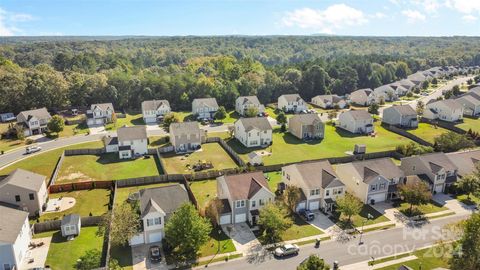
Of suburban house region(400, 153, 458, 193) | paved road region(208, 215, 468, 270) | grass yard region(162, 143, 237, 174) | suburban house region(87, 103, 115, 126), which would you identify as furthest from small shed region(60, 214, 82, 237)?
suburban house region(87, 103, 115, 126)

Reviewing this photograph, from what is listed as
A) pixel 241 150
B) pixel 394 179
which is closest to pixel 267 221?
pixel 394 179

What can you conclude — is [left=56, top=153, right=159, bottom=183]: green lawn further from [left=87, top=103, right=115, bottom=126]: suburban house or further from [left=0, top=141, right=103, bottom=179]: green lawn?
[left=87, top=103, right=115, bottom=126]: suburban house

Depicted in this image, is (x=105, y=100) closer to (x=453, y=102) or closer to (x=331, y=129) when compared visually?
(x=331, y=129)

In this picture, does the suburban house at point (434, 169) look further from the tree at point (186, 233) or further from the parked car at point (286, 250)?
the tree at point (186, 233)

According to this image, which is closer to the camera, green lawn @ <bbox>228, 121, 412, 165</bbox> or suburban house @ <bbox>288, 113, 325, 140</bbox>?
green lawn @ <bbox>228, 121, 412, 165</bbox>

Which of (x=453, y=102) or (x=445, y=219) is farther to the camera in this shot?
(x=453, y=102)

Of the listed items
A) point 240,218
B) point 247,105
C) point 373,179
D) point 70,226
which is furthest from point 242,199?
point 247,105

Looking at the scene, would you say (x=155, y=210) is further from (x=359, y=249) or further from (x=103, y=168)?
(x=103, y=168)
